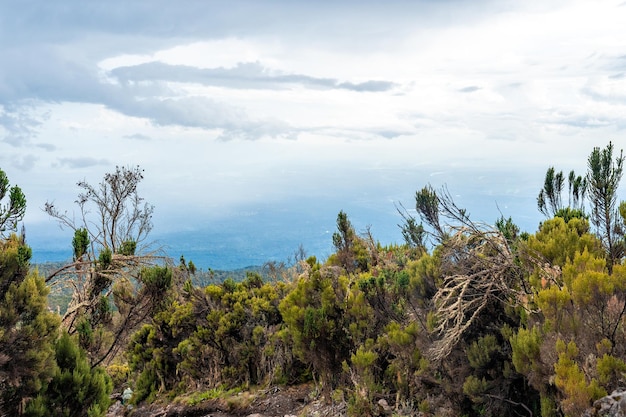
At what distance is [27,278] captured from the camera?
614 cm

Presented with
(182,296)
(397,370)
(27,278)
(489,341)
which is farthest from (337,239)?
(27,278)

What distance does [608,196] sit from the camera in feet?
19.8

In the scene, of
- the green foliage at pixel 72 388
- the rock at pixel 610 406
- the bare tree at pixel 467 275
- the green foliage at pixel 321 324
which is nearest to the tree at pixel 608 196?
the bare tree at pixel 467 275

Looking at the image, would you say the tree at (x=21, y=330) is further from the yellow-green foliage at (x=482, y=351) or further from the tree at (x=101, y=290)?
the yellow-green foliage at (x=482, y=351)

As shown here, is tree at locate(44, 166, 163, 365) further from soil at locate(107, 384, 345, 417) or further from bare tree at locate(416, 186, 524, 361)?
bare tree at locate(416, 186, 524, 361)

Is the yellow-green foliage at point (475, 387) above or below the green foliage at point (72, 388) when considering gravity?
below

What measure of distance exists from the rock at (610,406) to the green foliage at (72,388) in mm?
5826

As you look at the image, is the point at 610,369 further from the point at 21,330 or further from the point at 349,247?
the point at 349,247

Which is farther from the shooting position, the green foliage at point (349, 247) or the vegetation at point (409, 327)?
the green foliage at point (349, 247)

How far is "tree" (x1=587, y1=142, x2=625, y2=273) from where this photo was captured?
→ 5938 millimetres

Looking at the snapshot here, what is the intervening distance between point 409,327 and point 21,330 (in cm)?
512

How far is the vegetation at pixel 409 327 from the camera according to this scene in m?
4.95

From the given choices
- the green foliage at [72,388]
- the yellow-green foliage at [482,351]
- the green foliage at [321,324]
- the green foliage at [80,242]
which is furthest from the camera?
the green foliage at [321,324]

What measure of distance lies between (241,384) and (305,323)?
3169mm
